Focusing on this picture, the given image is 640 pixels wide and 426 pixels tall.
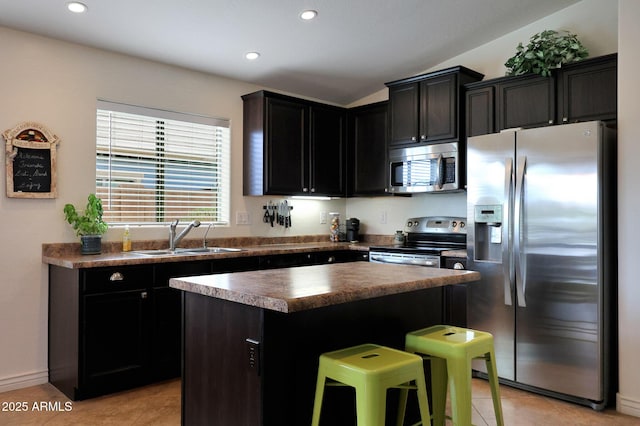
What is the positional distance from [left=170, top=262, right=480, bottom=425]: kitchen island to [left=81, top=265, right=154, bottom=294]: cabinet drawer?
3.98 ft

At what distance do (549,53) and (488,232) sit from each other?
4.54 ft

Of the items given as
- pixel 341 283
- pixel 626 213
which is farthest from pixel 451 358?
pixel 626 213

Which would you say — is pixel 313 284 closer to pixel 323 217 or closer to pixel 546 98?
pixel 546 98

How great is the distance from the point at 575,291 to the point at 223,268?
246 cm

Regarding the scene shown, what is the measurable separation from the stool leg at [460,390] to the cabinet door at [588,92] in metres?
2.32

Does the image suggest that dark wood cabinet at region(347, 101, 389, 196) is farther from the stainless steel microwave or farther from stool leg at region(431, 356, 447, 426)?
stool leg at region(431, 356, 447, 426)

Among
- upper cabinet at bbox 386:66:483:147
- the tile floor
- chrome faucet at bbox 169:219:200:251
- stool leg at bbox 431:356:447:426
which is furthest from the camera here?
upper cabinet at bbox 386:66:483:147

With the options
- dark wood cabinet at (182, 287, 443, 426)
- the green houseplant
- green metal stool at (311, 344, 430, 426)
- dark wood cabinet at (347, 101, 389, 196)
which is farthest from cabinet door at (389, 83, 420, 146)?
green metal stool at (311, 344, 430, 426)

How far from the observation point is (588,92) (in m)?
3.46

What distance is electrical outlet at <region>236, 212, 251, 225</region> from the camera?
4668 millimetres

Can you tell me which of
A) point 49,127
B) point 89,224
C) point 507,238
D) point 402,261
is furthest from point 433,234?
point 49,127

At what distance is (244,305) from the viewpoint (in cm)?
190

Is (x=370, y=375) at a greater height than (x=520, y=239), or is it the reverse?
(x=520, y=239)

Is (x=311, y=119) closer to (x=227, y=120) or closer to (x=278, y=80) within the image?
(x=278, y=80)
